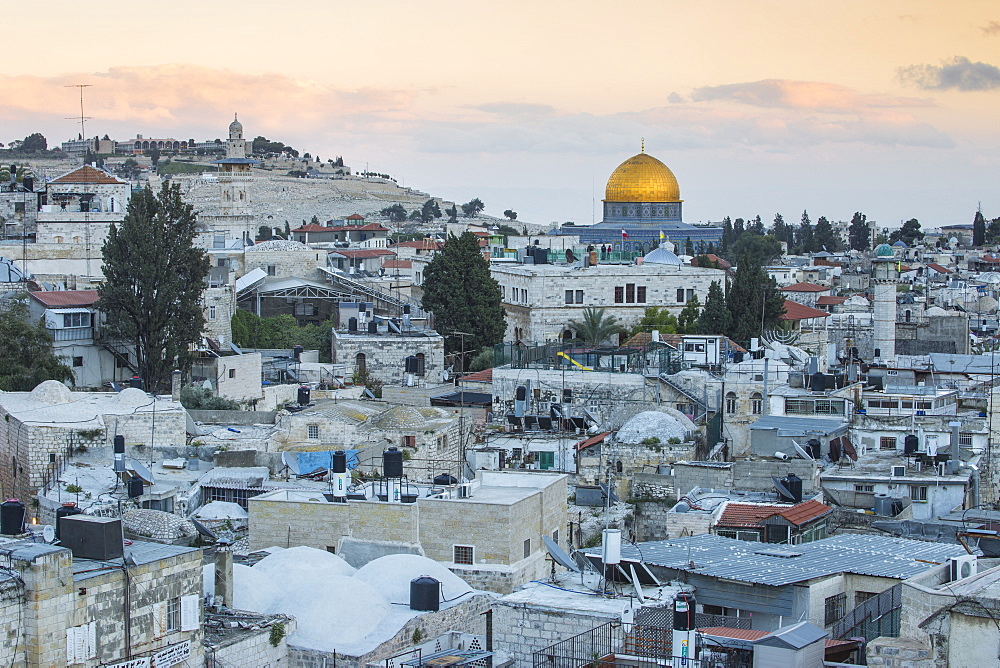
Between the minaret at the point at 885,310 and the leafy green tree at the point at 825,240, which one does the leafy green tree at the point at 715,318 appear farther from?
the leafy green tree at the point at 825,240

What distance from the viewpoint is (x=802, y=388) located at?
26.8 metres

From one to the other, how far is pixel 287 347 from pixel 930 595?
32.1 meters

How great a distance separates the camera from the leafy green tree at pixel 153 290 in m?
32.4

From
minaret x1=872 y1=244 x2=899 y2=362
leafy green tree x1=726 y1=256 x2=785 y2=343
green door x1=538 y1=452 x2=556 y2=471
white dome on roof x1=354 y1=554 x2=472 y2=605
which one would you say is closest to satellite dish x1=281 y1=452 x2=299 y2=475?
green door x1=538 y1=452 x2=556 y2=471

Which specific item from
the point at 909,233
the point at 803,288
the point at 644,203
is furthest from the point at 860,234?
the point at 803,288

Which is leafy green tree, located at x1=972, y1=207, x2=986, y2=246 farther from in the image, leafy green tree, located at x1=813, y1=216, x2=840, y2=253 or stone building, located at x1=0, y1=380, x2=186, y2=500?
stone building, located at x1=0, y1=380, x2=186, y2=500

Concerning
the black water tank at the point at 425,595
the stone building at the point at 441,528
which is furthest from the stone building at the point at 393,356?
the black water tank at the point at 425,595

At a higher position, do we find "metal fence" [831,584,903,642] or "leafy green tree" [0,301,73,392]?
"leafy green tree" [0,301,73,392]

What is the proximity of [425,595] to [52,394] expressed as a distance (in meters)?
12.9

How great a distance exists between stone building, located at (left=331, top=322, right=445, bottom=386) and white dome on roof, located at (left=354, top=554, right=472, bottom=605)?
2098 cm

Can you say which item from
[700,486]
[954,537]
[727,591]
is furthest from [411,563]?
[700,486]

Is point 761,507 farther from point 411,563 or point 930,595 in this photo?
point 930,595

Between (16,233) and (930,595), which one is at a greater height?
(16,233)

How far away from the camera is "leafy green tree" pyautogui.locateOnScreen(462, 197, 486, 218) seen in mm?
149750
